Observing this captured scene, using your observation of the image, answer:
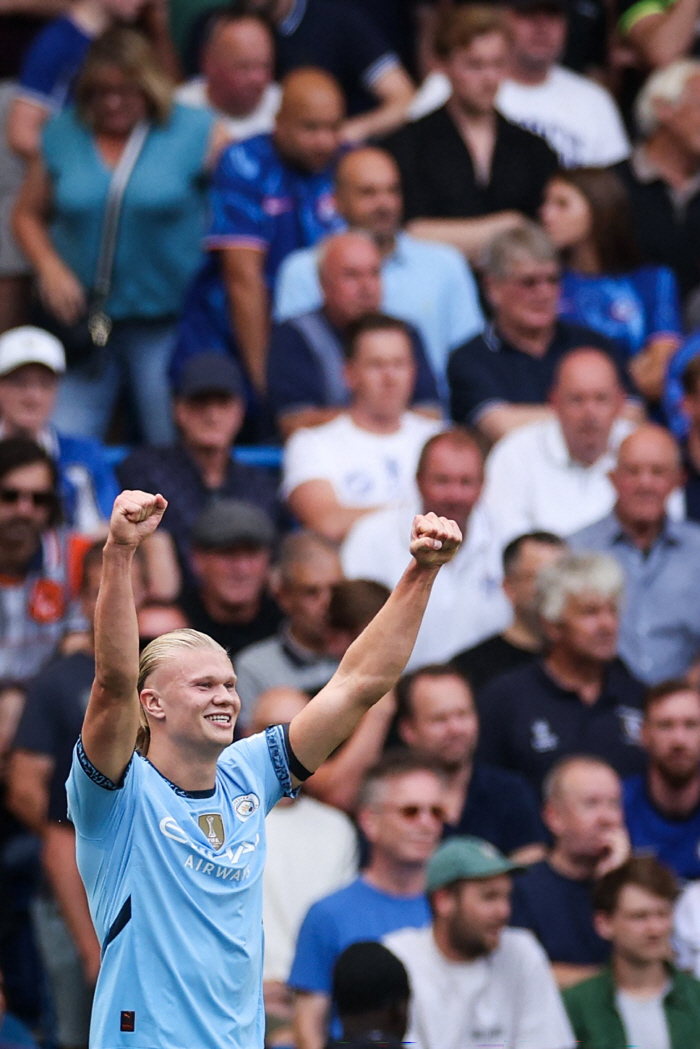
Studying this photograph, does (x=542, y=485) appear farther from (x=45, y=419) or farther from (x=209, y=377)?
(x=45, y=419)

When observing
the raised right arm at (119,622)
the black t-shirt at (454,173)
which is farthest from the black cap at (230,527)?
the raised right arm at (119,622)

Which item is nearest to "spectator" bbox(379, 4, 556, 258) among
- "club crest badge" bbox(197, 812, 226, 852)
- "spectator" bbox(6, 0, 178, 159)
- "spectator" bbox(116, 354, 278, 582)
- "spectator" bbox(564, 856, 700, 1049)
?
"spectator" bbox(6, 0, 178, 159)

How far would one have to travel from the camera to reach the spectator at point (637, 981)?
21.8 feet

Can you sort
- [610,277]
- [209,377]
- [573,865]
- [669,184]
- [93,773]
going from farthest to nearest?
[669,184], [610,277], [209,377], [573,865], [93,773]

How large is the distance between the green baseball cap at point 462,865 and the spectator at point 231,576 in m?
1.57

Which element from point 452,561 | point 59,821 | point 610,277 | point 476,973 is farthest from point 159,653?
point 610,277

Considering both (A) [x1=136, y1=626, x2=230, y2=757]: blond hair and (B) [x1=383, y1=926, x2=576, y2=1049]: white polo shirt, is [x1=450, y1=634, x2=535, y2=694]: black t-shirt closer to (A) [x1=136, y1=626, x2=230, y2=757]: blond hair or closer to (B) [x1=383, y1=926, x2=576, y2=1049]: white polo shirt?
(B) [x1=383, y1=926, x2=576, y2=1049]: white polo shirt

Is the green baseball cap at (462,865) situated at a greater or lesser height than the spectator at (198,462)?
lesser

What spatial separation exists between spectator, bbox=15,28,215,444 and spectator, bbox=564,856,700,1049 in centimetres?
370

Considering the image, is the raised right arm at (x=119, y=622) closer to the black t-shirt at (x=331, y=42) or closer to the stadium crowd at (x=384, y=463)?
the stadium crowd at (x=384, y=463)

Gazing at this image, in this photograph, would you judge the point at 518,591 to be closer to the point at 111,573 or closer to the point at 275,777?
the point at 275,777

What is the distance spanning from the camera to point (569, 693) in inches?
305

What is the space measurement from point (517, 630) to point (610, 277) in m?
2.61

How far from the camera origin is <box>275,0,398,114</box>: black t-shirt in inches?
423
